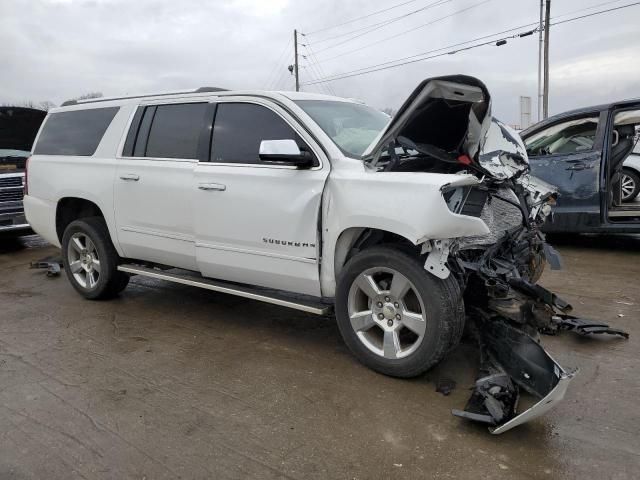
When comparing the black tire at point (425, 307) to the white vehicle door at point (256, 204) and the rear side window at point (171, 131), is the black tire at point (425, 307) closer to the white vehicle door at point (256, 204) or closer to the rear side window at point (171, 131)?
the white vehicle door at point (256, 204)

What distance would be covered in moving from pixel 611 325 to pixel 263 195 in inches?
121

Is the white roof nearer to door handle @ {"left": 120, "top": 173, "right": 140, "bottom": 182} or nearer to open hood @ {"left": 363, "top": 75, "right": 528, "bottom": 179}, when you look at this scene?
door handle @ {"left": 120, "top": 173, "right": 140, "bottom": 182}

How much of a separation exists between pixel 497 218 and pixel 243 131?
2.06 m

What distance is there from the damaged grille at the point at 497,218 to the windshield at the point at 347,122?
977mm

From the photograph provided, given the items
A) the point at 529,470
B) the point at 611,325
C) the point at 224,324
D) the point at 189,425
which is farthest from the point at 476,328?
the point at 224,324

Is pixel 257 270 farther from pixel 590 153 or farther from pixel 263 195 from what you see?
pixel 590 153

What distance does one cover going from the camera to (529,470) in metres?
2.59

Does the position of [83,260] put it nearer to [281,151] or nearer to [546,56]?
[281,151]

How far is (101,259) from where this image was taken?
5363 mm

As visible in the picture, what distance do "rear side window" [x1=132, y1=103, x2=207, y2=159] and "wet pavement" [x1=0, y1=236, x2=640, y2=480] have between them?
1.54 meters

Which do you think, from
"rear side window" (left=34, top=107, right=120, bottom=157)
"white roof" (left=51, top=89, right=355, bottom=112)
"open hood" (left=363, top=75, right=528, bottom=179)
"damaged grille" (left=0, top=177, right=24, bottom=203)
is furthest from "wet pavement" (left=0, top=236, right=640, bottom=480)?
"damaged grille" (left=0, top=177, right=24, bottom=203)

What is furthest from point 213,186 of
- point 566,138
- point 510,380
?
point 566,138

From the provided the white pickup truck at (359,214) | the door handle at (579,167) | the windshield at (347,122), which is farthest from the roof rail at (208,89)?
the door handle at (579,167)

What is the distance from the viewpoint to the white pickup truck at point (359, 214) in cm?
326
